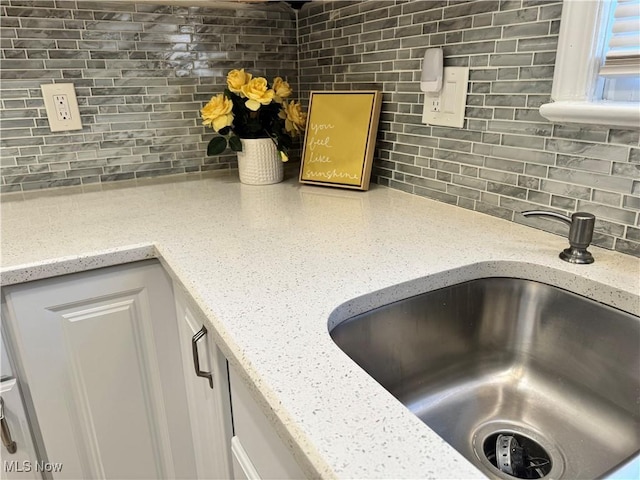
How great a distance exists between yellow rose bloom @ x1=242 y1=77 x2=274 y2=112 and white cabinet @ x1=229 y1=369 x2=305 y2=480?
856 millimetres

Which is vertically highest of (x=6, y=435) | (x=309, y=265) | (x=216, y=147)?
(x=216, y=147)

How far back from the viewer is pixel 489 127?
1.03 m

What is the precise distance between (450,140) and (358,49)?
449mm

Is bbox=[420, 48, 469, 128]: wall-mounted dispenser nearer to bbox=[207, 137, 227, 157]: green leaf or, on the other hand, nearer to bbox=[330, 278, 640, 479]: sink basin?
bbox=[330, 278, 640, 479]: sink basin

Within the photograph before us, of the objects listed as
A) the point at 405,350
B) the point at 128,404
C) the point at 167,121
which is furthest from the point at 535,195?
the point at 167,121

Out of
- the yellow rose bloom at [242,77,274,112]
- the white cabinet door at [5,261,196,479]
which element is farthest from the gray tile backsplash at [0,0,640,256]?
the white cabinet door at [5,261,196,479]

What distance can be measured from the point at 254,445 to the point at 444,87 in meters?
0.89

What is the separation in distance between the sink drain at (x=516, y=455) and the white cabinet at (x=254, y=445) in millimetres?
343

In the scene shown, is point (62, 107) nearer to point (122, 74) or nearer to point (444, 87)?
point (122, 74)

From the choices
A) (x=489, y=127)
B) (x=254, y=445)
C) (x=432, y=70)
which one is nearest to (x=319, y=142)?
(x=432, y=70)

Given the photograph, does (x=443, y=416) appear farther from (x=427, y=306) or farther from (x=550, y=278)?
(x=550, y=278)

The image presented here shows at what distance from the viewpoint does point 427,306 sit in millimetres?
791

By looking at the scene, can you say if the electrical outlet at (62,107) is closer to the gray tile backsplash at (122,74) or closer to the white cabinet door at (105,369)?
the gray tile backsplash at (122,74)

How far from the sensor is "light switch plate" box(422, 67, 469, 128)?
42.1 inches
